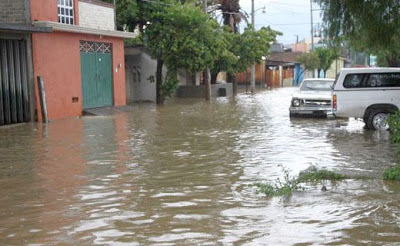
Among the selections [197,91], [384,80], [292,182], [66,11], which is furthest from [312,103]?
[197,91]

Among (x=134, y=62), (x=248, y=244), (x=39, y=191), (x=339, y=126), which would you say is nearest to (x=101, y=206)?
(x=39, y=191)

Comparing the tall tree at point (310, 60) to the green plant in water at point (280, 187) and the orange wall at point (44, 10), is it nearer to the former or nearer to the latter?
the orange wall at point (44, 10)

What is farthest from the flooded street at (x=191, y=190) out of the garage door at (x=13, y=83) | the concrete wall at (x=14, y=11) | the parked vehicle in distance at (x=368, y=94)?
the concrete wall at (x=14, y=11)

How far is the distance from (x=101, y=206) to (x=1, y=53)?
41.3 feet

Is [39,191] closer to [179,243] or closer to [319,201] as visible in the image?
[179,243]

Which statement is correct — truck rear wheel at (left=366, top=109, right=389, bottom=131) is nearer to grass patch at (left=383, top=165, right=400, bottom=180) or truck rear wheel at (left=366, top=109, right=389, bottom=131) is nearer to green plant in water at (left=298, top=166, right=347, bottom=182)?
grass patch at (left=383, top=165, right=400, bottom=180)

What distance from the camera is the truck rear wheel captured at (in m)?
15.5

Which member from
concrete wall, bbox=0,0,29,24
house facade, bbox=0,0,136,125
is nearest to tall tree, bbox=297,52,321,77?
house facade, bbox=0,0,136,125

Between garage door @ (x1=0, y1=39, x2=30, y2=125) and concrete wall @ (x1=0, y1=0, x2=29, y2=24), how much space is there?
2.90ft

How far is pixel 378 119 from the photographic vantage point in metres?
15.6

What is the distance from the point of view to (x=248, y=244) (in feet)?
18.7

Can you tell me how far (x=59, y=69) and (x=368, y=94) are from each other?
11.7 m

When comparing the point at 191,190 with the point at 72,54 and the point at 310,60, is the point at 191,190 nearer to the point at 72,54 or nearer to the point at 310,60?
the point at 72,54

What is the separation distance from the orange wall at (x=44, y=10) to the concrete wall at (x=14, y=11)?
26 cm
